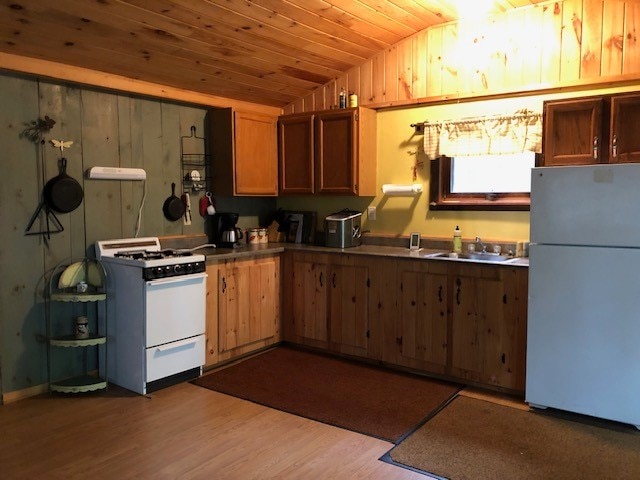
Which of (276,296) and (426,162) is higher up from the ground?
(426,162)

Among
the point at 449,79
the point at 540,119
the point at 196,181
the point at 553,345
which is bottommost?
the point at 553,345

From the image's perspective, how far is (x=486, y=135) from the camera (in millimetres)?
4035

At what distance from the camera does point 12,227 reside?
135 inches

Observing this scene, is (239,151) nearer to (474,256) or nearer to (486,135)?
(486,135)

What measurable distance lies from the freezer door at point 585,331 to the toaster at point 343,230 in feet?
5.52

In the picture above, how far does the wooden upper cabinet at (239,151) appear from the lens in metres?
4.57

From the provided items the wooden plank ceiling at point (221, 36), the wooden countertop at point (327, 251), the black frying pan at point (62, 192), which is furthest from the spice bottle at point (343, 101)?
the black frying pan at point (62, 192)

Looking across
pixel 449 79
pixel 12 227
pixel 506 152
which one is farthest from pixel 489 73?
pixel 12 227

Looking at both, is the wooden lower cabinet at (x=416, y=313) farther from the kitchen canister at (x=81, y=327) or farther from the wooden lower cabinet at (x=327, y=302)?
the kitchen canister at (x=81, y=327)

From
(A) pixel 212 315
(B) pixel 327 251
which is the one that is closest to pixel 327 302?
(B) pixel 327 251

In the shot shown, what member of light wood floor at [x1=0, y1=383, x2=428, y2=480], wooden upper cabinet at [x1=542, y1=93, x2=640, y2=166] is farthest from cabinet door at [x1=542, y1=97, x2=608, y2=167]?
light wood floor at [x1=0, y1=383, x2=428, y2=480]

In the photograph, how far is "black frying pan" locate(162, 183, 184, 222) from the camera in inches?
170

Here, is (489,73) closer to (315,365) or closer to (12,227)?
A: (315,365)

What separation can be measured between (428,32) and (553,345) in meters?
2.59
